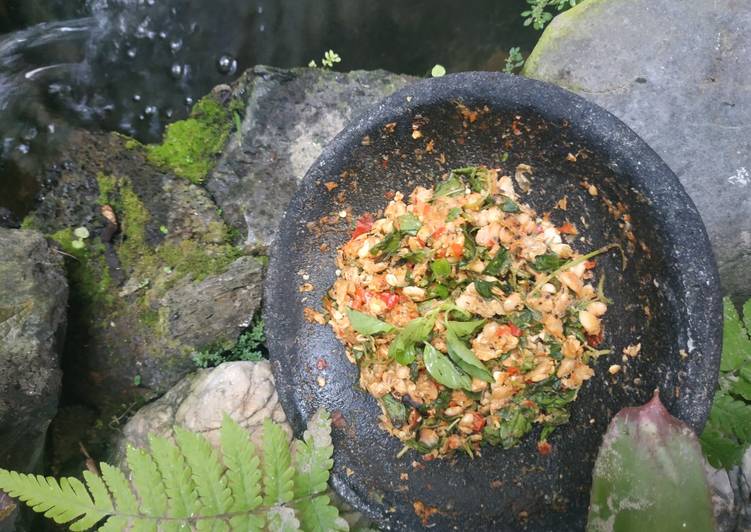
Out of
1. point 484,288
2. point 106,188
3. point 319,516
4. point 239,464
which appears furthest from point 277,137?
point 319,516

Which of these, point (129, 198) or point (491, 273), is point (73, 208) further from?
point (491, 273)

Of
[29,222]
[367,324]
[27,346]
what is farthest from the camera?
[29,222]

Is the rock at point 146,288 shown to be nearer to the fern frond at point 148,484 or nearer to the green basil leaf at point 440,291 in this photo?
the fern frond at point 148,484

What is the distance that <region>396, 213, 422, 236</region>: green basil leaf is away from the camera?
1.54 metres

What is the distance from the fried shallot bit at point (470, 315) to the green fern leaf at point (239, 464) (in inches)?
14.0

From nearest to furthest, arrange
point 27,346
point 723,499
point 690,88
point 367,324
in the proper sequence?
point 367,324, point 723,499, point 27,346, point 690,88

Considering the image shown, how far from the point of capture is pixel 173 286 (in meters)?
2.14

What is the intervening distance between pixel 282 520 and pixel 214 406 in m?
0.61

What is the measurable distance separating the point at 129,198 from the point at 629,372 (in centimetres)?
180

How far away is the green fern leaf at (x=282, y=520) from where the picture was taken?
140 centimetres

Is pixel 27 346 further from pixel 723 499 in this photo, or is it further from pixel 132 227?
pixel 723 499

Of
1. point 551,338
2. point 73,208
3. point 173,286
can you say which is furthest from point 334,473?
point 73,208

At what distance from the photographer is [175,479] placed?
143cm

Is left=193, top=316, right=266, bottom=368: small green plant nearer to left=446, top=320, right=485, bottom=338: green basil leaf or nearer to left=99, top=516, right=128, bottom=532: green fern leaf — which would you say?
left=99, top=516, right=128, bottom=532: green fern leaf
